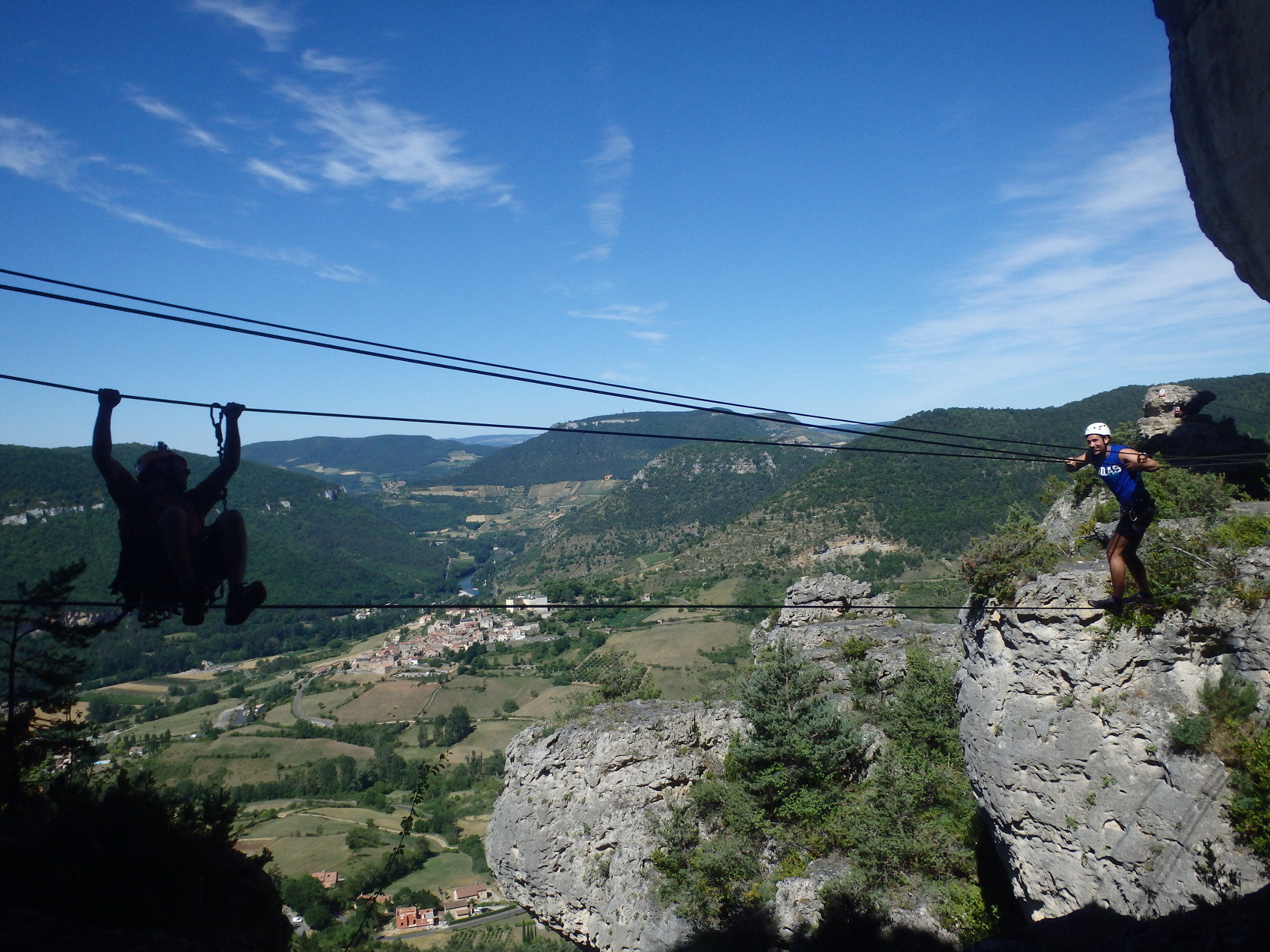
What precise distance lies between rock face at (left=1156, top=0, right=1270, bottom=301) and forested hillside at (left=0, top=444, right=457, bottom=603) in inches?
508

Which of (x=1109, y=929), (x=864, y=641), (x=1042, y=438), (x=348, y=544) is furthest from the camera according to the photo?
(x=348, y=544)

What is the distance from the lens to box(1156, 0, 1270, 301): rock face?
23.9 feet

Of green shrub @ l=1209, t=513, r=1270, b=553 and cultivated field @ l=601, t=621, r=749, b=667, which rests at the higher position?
green shrub @ l=1209, t=513, r=1270, b=553

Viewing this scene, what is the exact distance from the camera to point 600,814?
16422 millimetres

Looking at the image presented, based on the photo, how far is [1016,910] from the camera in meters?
12.7

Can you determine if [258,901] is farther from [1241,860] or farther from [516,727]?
[516,727]

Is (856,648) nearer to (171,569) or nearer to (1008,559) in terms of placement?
(1008,559)

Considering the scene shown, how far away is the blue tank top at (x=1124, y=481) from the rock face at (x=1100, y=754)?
3.10m

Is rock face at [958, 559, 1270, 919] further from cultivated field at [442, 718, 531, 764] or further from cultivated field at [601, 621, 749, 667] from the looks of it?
cultivated field at [442, 718, 531, 764]

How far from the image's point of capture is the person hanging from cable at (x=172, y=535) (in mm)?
5309

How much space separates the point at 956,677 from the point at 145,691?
7943 centimetres

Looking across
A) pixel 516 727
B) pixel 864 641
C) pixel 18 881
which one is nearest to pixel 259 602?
pixel 18 881

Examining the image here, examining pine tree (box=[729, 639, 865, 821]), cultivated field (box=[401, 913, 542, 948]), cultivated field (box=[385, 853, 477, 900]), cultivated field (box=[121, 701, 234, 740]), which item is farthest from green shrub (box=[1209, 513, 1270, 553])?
cultivated field (box=[121, 701, 234, 740])

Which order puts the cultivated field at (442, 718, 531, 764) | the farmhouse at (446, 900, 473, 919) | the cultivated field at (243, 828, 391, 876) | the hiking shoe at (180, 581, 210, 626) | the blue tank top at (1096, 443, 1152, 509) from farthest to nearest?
the cultivated field at (442, 718, 531, 764)
the cultivated field at (243, 828, 391, 876)
the farmhouse at (446, 900, 473, 919)
the blue tank top at (1096, 443, 1152, 509)
the hiking shoe at (180, 581, 210, 626)
